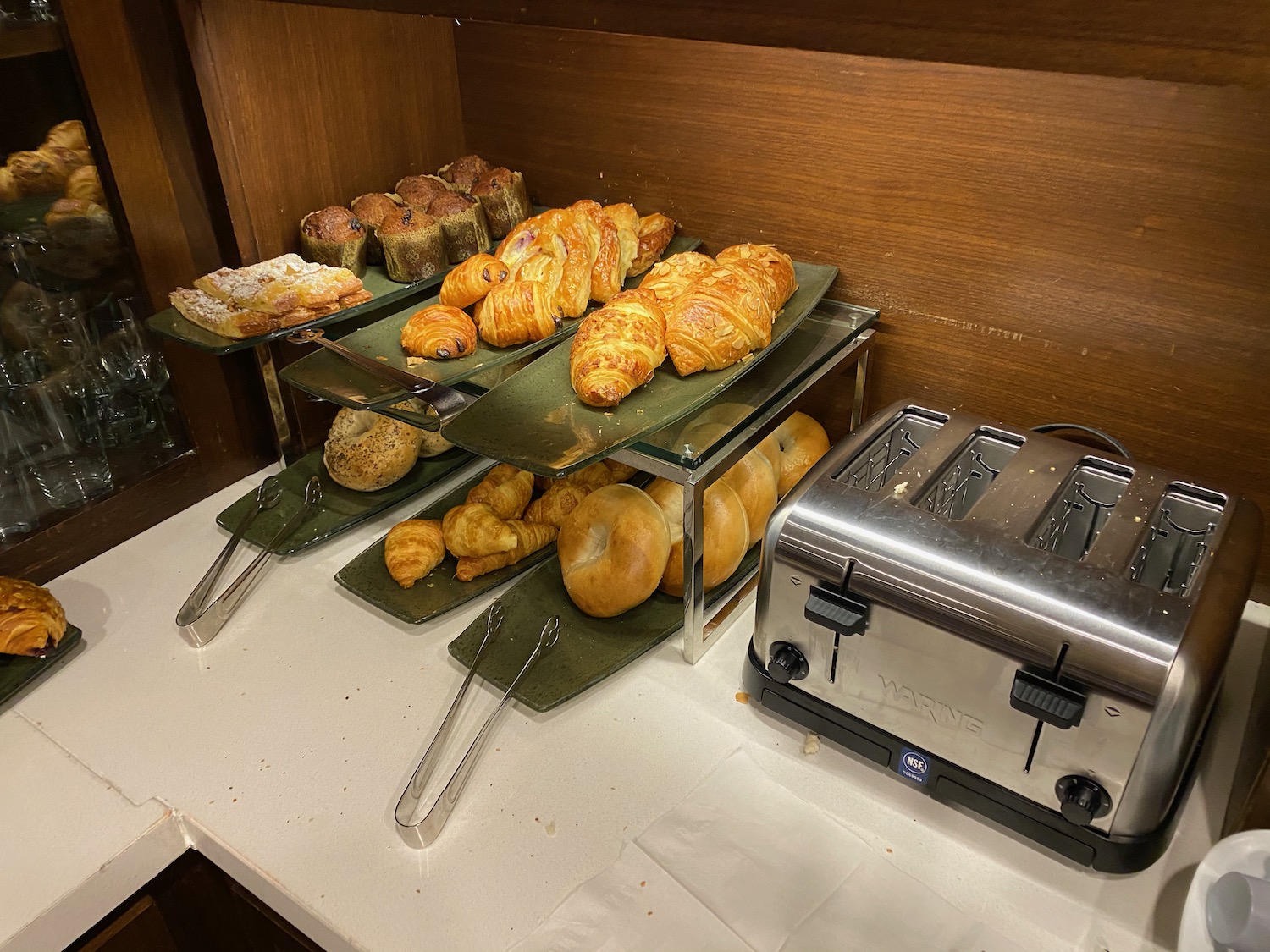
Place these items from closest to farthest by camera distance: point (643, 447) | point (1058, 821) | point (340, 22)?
point (1058, 821) < point (643, 447) < point (340, 22)

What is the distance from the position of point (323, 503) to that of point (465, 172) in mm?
551

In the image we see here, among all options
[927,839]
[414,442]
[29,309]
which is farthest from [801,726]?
[29,309]

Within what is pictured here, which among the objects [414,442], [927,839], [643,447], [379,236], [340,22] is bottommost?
[927,839]

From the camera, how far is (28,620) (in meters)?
0.99

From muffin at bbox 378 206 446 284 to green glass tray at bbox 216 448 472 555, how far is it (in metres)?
0.28

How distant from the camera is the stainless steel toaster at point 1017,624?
718 millimetres

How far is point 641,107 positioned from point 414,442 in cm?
57

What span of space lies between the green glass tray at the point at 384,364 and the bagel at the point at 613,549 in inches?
8.5

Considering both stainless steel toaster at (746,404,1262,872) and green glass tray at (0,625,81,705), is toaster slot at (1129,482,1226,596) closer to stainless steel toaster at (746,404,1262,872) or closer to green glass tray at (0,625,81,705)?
stainless steel toaster at (746,404,1262,872)

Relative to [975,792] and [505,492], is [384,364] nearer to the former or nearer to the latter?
[505,492]

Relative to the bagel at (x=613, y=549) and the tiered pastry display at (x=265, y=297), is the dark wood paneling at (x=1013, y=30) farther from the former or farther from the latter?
the tiered pastry display at (x=265, y=297)

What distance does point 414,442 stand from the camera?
4.23 feet

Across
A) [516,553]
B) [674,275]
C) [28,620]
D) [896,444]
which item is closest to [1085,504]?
[896,444]

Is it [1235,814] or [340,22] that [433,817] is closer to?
[1235,814]
